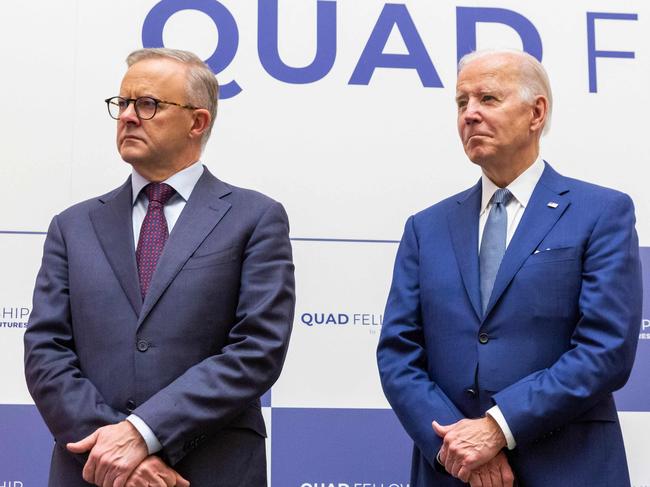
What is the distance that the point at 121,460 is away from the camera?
2.08 metres

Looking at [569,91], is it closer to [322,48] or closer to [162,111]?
[322,48]

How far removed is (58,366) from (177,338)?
0.29 metres

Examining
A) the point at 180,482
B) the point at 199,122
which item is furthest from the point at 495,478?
the point at 199,122

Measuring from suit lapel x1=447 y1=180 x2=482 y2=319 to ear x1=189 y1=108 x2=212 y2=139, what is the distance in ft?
2.35

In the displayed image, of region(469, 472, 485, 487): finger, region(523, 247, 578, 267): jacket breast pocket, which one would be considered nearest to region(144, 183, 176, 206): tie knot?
region(523, 247, 578, 267): jacket breast pocket

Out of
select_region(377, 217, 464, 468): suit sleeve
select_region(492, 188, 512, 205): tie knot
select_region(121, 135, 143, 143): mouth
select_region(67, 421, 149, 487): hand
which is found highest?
select_region(121, 135, 143, 143): mouth

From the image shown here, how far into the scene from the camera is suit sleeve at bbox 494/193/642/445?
83.0 inches

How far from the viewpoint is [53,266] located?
242 centimetres

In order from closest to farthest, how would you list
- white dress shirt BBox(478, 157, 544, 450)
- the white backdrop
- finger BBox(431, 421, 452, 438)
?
finger BBox(431, 421, 452, 438)
white dress shirt BBox(478, 157, 544, 450)
the white backdrop

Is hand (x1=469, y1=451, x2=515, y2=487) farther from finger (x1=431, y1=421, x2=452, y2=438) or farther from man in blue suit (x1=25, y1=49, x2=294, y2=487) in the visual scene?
man in blue suit (x1=25, y1=49, x2=294, y2=487)

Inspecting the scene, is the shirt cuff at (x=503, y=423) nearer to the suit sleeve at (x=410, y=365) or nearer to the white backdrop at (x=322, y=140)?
the suit sleeve at (x=410, y=365)

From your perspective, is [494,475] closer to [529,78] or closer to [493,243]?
[493,243]

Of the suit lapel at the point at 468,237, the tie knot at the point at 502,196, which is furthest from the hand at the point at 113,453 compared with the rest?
the tie knot at the point at 502,196

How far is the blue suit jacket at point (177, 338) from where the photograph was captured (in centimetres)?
219
